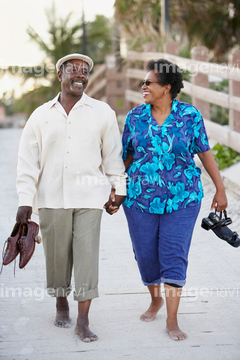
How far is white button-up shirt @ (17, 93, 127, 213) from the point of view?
4.19m

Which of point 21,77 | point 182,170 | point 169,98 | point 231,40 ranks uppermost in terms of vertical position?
point 169,98

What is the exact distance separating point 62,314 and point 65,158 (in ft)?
3.44

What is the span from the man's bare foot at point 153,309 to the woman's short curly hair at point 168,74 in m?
1.37

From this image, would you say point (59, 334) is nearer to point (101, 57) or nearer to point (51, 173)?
point (51, 173)

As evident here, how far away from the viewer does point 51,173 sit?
4219mm

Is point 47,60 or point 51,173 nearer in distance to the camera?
point 51,173

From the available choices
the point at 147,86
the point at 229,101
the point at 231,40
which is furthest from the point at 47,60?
the point at 147,86

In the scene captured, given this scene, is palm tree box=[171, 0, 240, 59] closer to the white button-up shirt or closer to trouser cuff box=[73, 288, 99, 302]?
the white button-up shirt

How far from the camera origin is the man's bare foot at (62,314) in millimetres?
4383

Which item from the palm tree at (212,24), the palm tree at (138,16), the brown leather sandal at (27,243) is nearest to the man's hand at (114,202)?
the brown leather sandal at (27,243)

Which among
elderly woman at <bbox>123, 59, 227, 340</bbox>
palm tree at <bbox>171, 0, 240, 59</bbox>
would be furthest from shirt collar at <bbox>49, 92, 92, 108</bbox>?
palm tree at <bbox>171, 0, 240, 59</bbox>

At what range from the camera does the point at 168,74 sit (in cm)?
436

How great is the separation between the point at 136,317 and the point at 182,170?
108cm

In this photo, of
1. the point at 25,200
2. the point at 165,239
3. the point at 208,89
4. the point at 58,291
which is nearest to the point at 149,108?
the point at 165,239
